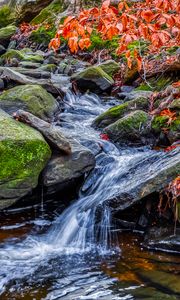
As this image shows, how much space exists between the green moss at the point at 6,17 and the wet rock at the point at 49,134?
17.4 m

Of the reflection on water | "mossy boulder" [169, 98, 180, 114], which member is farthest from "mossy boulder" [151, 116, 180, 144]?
the reflection on water

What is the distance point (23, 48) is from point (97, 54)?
4.58 meters

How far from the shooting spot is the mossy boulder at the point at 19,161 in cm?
562

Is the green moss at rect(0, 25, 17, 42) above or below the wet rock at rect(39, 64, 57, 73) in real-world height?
above

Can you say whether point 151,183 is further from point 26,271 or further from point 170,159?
point 26,271

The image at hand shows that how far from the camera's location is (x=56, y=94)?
9.98m

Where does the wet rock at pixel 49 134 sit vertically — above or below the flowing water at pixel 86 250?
above

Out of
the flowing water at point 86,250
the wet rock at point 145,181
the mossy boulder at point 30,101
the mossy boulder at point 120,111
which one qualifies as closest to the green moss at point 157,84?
the mossy boulder at point 120,111

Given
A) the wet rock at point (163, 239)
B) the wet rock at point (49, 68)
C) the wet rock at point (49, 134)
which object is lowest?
the wet rock at point (163, 239)

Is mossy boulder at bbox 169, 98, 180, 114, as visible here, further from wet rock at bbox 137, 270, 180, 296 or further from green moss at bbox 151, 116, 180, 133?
wet rock at bbox 137, 270, 180, 296

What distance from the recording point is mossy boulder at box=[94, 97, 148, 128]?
824 cm

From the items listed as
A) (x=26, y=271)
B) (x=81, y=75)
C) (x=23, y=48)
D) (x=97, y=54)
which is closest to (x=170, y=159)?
(x=26, y=271)

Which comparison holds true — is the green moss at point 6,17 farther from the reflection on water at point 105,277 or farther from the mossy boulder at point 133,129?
the reflection on water at point 105,277

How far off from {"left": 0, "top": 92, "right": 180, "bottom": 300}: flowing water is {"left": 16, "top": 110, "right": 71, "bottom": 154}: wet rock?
69 centimetres
